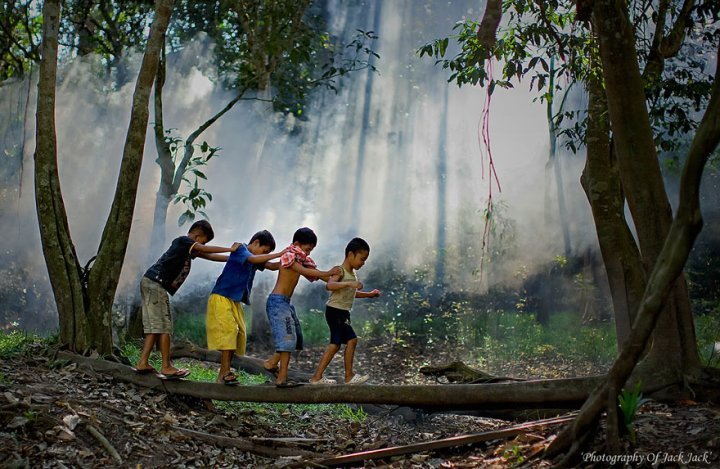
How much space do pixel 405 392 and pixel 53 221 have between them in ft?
13.1

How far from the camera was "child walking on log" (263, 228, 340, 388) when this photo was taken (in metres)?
5.99

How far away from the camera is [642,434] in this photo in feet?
13.5

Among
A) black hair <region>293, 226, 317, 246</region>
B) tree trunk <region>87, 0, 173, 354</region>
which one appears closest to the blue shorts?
black hair <region>293, 226, 317, 246</region>

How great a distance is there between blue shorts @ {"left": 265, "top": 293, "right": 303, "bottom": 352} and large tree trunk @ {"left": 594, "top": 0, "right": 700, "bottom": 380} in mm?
2877

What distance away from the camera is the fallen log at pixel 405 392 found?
16.3 feet

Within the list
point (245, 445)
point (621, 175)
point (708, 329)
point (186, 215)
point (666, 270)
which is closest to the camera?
point (666, 270)

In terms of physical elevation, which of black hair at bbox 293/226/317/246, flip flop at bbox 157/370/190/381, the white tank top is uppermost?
black hair at bbox 293/226/317/246

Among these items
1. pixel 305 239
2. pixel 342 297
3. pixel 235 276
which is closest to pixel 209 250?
pixel 235 276

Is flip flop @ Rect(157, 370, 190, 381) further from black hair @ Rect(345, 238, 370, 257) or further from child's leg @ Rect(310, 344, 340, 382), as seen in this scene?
black hair @ Rect(345, 238, 370, 257)

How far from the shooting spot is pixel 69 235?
6945 millimetres

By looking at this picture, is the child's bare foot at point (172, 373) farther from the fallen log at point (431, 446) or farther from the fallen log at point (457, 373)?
the fallen log at point (457, 373)

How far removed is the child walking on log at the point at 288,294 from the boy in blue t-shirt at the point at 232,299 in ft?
0.52

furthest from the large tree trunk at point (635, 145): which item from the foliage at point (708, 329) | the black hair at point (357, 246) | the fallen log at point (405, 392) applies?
the foliage at point (708, 329)

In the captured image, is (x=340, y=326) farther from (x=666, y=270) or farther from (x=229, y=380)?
(x=666, y=270)
